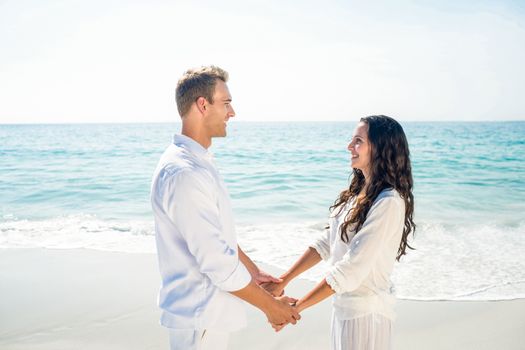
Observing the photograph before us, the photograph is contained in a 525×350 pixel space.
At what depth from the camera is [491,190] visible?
14.2 meters

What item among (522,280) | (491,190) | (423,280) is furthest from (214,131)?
(491,190)

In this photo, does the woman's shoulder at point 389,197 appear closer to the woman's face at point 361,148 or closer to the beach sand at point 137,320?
the woman's face at point 361,148

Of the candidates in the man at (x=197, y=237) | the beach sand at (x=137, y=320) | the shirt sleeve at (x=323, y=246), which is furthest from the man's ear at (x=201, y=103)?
the beach sand at (x=137, y=320)

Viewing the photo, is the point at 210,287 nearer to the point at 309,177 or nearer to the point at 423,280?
the point at 423,280

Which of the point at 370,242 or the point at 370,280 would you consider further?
the point at 370,280

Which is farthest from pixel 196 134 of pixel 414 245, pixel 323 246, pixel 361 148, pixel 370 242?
pixel 414 245

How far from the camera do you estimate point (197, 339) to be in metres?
2.04

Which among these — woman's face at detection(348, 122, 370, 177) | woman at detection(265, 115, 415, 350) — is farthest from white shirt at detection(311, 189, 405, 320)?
woman's face at detection(348, 122, 370, 177)

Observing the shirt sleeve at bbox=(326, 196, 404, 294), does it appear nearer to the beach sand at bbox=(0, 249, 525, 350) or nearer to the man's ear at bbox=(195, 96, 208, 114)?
the man's ear at bbox=(195, 96, 208, 114)

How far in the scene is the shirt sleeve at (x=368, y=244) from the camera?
2.25 meters

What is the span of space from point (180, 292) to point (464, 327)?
344 centimetres

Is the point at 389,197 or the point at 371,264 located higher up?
the point at 389,197

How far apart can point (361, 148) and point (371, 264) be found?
2.09 ft

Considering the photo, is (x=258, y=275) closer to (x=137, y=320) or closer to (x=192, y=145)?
(x=192, y=145)
